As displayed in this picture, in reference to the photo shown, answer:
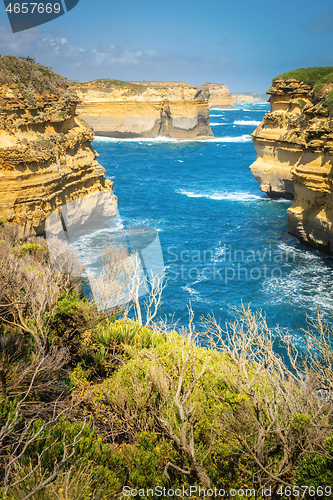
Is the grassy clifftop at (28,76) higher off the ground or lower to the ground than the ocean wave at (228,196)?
higher

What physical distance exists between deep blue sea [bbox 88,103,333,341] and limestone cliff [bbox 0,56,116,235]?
350 inches

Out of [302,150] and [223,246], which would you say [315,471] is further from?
[302,150]

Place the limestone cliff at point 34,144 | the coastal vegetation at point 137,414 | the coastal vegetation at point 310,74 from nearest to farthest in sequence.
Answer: the coastal vegetation at point 137,414
the limestone cliff at point 34,144
the coastal vegetation at point 310,74

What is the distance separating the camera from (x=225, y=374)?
933 cm

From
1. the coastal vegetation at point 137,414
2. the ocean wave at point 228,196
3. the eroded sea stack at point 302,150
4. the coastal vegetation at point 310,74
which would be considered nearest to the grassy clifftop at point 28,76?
the coastal vegetation at point 137,414

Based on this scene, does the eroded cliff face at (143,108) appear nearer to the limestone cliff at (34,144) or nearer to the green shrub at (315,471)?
the limestone cliff at (34,144)

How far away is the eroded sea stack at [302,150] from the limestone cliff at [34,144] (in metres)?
15.5

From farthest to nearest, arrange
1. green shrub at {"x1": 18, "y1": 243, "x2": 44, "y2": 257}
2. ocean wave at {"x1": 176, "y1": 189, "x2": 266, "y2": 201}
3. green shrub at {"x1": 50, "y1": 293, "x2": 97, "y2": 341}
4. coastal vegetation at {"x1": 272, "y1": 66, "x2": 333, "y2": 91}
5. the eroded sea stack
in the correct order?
1. ocean wave at {"x1": 176, "y1": 189, "x2": 266, "y2": 201}
2. coastal vegetation at {"x1": 272, "y1": 66, "x2": 333, "y2": 91}
3. the eroded sea stack
4. green shrub at {"x1": 18, "y1": 243, "x2": 44, "y2": 257}
5. green shrub at {"x1": 50, "y1": 293, "x2": 97, "y2": 341}

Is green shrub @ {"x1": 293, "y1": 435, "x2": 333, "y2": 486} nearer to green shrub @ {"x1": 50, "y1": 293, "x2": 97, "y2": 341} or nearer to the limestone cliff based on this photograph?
green shrub @ {"x1": 50, "y1": 293, "x2": 97, "y2": 341}

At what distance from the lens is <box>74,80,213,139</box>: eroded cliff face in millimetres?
94188

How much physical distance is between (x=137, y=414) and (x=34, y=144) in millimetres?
17988

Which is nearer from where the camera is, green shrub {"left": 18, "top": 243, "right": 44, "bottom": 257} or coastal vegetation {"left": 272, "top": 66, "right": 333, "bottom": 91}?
green shrub {"left": 18, "top": 243, "right": 44, "bottom": 257}

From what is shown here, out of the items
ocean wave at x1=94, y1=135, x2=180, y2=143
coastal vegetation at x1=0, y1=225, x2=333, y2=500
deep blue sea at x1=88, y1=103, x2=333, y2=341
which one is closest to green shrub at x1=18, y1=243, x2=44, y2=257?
coastal vegetation at x1=0, y1=225, x2=333, y2=500

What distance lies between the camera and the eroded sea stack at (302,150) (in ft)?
78.0
